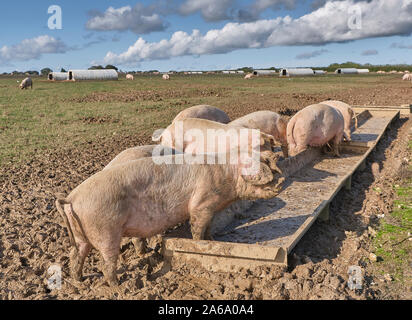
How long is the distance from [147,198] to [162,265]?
72 centimetres

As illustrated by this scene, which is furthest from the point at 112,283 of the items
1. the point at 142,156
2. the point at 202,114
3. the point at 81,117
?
the point at 81,117

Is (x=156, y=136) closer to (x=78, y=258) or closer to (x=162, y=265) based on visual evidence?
(x=162, y=265)

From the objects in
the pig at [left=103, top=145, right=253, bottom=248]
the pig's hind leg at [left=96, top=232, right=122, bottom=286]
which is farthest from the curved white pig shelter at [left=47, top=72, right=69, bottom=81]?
the pig's hind leg at [left=96, top=232, right=122, bottom=286]

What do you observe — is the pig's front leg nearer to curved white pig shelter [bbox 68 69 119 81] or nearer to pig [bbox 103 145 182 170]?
pig [bbox 103 145 182 170]

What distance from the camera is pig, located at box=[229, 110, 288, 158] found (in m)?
7.29

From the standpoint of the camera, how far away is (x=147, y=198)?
146 inches

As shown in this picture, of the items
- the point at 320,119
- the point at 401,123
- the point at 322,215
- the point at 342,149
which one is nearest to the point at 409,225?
the point at 322,215

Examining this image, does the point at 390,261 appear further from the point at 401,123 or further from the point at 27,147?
the point at 401,123

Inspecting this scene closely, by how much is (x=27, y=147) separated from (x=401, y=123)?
11584 millimetres

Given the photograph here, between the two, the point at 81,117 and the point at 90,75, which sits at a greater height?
the point at 90,75

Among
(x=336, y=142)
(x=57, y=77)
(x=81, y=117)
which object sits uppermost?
(x=57, y=77)

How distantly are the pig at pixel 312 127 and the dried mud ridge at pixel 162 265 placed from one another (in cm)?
148

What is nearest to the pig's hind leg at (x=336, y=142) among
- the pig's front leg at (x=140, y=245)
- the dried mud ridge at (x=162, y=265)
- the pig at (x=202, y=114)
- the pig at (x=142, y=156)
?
the dried mud ridge at (x=162, y=265)
